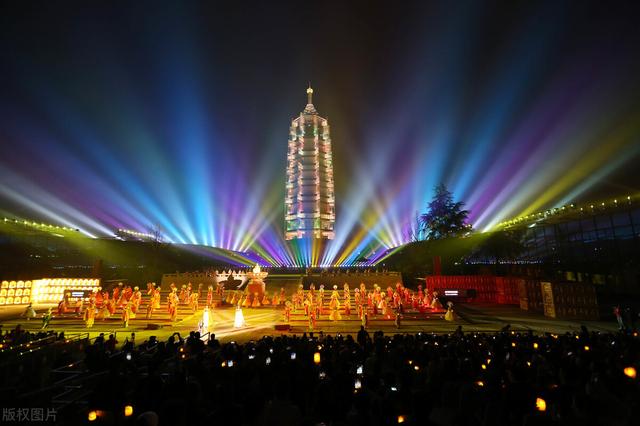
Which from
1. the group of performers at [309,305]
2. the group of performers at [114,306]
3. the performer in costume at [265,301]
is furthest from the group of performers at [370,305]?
the group of performers at [114,306]

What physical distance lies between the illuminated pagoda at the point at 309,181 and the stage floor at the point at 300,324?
44.0 meters

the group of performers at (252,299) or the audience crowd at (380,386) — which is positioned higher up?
the audience crowd at (380,386)

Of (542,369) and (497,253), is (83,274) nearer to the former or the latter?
(542,369)

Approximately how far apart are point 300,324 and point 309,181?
168 ft

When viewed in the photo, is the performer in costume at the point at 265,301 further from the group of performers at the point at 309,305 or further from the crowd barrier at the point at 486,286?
the crowd barrier at the point at 486,286

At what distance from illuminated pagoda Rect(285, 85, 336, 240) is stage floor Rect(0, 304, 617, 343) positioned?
1731 inches

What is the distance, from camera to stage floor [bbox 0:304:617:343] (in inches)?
670

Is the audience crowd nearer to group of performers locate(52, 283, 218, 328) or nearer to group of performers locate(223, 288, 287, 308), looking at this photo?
group of performers locate(52, 283, 218, 328)

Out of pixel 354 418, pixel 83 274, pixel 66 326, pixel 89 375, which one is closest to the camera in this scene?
pixel 354 418

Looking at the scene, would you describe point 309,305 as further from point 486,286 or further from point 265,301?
point 486,286

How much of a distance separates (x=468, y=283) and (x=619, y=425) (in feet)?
88.0

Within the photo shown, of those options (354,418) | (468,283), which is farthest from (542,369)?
(468,283)

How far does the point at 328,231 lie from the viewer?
223ft

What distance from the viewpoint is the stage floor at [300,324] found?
55.8ft
